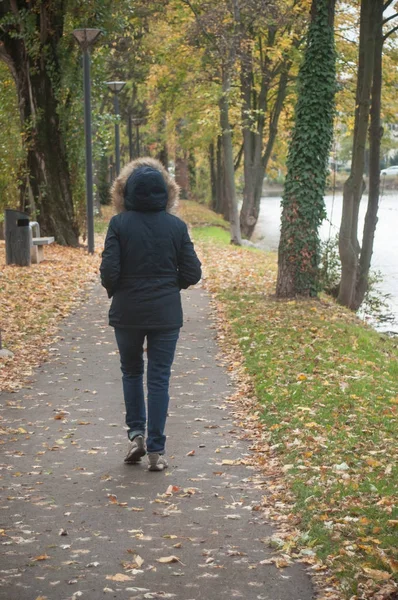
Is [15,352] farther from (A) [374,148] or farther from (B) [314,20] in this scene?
(A) [374,148]

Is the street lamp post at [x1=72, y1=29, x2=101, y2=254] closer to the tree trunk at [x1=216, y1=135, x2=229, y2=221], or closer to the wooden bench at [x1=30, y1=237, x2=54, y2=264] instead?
the wooden bench at [x1=30, y1=237, x2=54, y2=264]

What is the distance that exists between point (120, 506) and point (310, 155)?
33.2 ft

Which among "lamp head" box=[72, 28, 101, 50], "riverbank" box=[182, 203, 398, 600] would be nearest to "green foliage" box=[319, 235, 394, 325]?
"riverbank" box=[182, 203, 398, 600]

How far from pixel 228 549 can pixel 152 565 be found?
0.48 metres

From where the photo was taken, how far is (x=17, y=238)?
19.4 metres

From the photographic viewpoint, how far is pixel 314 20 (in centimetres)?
1520

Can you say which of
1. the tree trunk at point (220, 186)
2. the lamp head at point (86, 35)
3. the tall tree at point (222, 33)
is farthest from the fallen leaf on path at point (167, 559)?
the tree trunk at point (220, 186)

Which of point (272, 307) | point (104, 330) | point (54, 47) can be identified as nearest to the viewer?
point (104, 330)

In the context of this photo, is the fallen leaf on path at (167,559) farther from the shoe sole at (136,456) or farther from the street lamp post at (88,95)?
the street lamp post at (88,95)

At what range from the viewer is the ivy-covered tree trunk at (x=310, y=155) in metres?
15.1

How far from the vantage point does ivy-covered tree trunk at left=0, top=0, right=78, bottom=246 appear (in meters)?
23.6

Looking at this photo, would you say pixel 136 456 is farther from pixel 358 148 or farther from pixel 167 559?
pixel 358 148

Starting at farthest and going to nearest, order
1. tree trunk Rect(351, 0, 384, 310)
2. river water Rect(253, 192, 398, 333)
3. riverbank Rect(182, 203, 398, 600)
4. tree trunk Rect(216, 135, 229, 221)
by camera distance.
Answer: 1. tree trunk Rect(216, 135, 229, 221)
2. river water Rect(253, 192, 398, 333)
3. tree trunk Rect(351, 0, 384, 310)
4. riverbank Rect(182, 203, 398, 600)

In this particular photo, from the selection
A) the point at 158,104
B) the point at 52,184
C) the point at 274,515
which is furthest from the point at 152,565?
Answer: the point at 158,104
